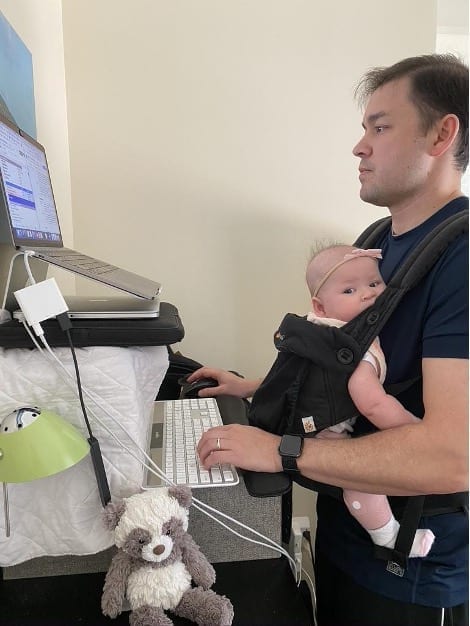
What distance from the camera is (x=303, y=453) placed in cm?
78

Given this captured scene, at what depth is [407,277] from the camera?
78cm

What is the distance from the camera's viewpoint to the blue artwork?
1.12 metres

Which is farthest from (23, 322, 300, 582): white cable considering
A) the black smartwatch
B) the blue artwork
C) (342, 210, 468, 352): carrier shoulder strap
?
the blue artwork

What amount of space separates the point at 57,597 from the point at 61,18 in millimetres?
1712

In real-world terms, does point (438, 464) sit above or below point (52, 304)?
below

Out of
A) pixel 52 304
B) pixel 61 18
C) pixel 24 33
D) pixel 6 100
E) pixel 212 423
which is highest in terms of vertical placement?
pixel 61 18

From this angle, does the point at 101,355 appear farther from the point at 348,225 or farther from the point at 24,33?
the point at 348,225

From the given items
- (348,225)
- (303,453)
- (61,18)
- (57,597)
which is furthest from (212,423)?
(61,18)

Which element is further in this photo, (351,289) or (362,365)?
(351,289)

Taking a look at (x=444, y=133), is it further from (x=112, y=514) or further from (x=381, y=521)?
(x=112, y=514)

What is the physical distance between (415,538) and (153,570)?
468 mm

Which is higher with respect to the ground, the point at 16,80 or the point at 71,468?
the point at 16,80

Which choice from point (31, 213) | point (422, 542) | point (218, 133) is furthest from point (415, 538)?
point (218, 133)

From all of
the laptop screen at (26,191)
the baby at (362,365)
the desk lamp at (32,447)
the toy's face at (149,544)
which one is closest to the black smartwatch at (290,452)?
the baby at (362,365)
